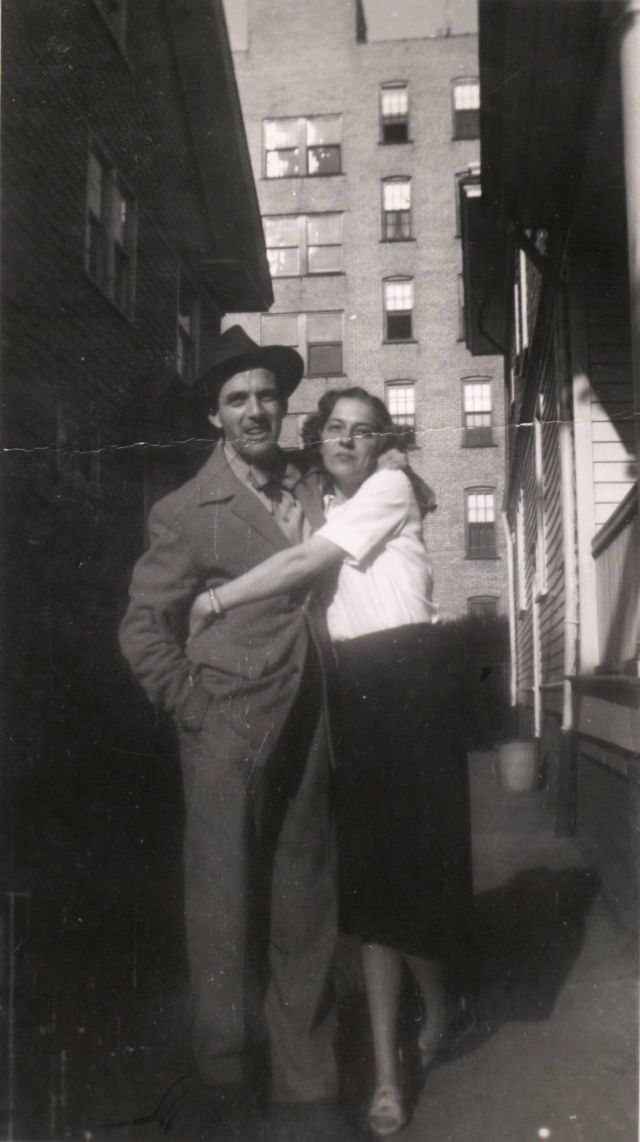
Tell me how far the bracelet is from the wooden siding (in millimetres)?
2493

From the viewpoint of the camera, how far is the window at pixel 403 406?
3201 millimetres

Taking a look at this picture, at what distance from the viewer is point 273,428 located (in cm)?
320

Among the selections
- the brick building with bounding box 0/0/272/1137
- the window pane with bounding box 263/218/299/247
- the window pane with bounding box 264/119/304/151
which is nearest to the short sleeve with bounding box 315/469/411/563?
the brick building with bounding box 0/0/272/1137

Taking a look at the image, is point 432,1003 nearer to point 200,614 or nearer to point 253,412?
point 200,614

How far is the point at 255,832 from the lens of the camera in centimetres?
307

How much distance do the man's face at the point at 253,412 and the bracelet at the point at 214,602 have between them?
1.40 feet

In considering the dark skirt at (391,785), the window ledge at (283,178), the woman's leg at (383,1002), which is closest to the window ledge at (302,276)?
the window ledge at (283,178)

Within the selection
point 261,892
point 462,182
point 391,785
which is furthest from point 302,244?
point 261,892

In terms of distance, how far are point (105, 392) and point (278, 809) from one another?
4.90 ft

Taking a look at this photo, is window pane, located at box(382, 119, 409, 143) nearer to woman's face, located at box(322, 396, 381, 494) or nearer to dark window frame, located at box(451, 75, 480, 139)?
dark window frame, located at box(451, 75, 480, 139)

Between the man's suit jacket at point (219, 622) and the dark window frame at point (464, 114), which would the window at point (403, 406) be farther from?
the dark window frame at point (464, 114)

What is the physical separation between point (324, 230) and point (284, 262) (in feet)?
0.56

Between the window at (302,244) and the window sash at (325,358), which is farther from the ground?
the window at (302,244)

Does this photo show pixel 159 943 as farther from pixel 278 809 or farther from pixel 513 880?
pixel 513 880
